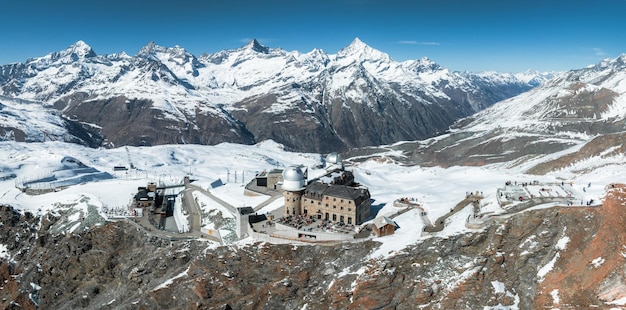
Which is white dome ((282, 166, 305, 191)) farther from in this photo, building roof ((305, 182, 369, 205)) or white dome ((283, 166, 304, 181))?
building roof ((305, 182, 369, 205))

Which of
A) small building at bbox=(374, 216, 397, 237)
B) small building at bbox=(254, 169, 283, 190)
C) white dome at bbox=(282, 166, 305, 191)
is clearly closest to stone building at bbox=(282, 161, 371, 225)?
white dome at bbox=(282, 166, 305, 191)

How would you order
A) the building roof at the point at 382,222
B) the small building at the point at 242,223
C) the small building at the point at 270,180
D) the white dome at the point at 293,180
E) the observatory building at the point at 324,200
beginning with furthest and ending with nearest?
the small building at the point at 270,180, the white dome at the point at 293,180, the small building at the point at 242,223, the observatory building at the point at 324,200, the building roof at the point at 382,222

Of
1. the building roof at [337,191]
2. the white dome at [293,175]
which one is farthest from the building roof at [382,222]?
the white dome at [293,175]

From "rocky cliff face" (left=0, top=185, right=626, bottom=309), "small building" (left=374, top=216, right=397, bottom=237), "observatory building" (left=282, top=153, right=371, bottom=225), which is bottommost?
"rocky cliff face" (left=0, top=185, right=626, bottom=309)

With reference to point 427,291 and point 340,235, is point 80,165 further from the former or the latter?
point 427,291

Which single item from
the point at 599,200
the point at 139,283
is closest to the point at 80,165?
the point at 139,283

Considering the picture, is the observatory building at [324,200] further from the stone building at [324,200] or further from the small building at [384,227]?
the small building at [384,227]
